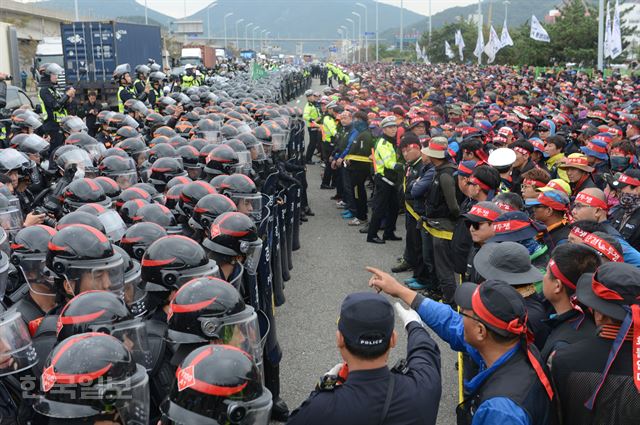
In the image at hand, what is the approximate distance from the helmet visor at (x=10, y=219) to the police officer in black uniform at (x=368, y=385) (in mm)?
3948

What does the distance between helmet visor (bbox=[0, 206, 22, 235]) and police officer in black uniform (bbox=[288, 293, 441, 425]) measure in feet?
13.0

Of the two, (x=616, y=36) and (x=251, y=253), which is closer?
(x=251, y=253)

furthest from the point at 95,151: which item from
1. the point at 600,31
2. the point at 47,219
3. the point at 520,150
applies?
the point at 600,31

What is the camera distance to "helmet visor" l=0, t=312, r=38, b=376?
3213 mm

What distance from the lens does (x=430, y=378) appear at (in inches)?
123

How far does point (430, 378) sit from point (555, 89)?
2378cm

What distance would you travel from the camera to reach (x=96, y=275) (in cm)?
409

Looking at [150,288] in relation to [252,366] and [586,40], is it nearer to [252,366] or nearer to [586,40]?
[252,366]

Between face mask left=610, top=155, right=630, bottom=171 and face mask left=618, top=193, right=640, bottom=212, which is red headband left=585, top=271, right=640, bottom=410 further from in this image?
face mask left=610, top=155, right=630, bottom=171

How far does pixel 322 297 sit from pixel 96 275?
4922 mm

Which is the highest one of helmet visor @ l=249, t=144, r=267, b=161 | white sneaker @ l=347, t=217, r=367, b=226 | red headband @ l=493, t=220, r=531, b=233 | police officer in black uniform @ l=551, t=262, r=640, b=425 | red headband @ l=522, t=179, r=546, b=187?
helmet visor @ l=249, t=144, r=267, b=161

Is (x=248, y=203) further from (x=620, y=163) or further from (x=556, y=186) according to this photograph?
(x=620, y=163)

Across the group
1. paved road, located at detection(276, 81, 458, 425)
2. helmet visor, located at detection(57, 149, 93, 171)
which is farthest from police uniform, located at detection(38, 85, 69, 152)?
helmet visor, located at detection(57, 149, 93, 171)

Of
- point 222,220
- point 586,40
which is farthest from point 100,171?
point 586,40
